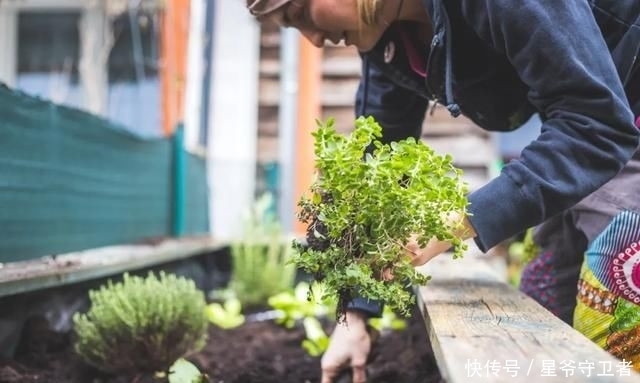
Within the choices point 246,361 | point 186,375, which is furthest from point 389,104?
point 246,361

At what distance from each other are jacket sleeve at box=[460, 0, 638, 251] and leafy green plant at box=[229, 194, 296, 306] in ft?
8.72

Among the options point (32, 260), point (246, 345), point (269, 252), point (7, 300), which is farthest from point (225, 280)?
point (7, 300)

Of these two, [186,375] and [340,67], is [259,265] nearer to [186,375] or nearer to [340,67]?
[340,67]

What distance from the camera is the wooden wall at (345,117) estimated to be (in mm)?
5000

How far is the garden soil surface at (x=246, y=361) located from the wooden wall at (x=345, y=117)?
2.03 m

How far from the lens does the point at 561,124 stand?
1.45m

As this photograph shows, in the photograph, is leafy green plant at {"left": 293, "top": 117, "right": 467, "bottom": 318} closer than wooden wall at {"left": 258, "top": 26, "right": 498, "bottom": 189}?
Yes

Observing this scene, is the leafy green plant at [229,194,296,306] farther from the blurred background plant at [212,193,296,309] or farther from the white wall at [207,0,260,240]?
the white wall at [207,0,260,240]

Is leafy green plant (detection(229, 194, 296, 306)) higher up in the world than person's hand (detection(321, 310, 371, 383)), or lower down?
lower down

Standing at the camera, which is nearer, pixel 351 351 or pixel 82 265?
pixel 351 351

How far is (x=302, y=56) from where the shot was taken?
18.3 feet

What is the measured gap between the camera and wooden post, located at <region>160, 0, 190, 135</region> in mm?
4766

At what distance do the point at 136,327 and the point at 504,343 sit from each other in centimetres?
122

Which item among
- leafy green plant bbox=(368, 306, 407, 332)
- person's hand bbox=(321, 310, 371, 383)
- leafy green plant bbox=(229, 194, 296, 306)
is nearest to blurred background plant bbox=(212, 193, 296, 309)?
leafy green plant bbox=(229, 194, 296, 306)
